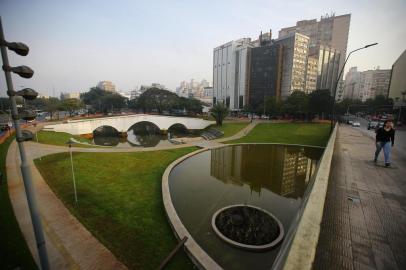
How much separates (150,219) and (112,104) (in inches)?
3185

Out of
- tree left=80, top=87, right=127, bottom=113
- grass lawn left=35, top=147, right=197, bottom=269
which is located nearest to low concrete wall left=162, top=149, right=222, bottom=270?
grass lawn left=35, top=147, right=197, bottom=269

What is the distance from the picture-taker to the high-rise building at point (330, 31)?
113m

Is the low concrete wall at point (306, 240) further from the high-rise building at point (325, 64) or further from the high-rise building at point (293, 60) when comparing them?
the high-rise building at point (325, 64)

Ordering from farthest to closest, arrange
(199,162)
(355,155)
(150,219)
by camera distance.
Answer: (199,162) → (355,155) → (150,219)

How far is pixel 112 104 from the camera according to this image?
79875 millimetres

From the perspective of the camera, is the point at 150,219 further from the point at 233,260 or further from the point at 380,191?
the point at 380,191

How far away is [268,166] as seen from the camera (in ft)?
61.7

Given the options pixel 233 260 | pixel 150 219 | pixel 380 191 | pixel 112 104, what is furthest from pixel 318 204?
pixel 112 104

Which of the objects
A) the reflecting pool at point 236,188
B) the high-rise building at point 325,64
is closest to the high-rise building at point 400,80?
the high-rise building at point 325,64

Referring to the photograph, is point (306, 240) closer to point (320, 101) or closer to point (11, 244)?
point (11, 244)

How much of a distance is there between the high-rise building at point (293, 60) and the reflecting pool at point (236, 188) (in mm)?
63460

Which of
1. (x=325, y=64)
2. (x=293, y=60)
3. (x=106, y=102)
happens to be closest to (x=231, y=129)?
(x=293, y=60)

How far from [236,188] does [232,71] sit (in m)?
90.4

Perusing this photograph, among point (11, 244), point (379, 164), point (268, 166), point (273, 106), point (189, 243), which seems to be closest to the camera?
point (11, 244)
